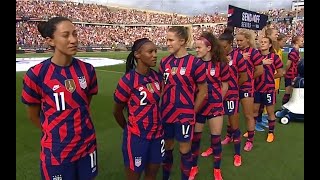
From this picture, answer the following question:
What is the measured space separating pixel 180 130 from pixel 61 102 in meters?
1.62

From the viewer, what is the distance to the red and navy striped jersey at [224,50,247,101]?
5.02 metres

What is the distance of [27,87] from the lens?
2635mm

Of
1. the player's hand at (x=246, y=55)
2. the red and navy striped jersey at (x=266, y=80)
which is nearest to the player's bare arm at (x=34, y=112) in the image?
the player's hand at (x=246, y=55)

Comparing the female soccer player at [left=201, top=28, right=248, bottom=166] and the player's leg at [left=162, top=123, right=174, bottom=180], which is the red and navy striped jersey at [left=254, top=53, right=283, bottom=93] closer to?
the female soccer player at [left=201, top=28, right=248, bottom=166]

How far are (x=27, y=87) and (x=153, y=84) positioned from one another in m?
1.19

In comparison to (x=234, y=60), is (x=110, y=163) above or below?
below

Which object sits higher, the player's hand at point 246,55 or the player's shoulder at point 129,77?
the player's hand at point 246,55

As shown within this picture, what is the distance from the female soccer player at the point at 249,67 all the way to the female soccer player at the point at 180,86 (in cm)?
179

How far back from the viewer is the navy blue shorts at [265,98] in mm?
6086

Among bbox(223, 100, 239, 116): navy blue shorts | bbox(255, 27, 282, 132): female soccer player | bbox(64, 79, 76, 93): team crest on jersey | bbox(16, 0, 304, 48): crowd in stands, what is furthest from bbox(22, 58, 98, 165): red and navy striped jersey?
Result: bbox(16, 0, 304, 48): crowd in stands

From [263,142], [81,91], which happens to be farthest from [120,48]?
[81,91]

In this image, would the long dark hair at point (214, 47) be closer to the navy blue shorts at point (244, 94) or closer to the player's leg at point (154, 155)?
the navy blue shorts at point (244, 94)

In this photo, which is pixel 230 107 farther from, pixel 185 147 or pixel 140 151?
pixel 140 151
